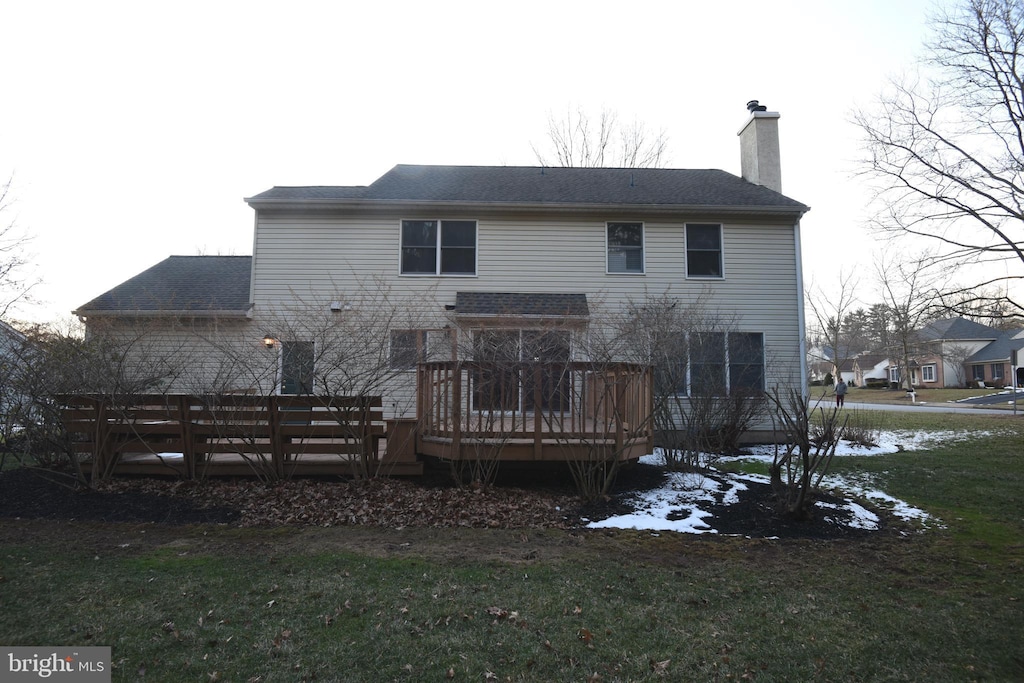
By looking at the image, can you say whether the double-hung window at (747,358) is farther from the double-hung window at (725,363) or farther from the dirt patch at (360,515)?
the dirt patch at (360,515)

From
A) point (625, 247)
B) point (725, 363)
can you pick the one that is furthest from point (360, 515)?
point (625, 247)

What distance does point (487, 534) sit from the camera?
4.96m

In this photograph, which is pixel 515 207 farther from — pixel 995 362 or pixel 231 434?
pixel 995 362

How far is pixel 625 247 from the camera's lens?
11.7 m

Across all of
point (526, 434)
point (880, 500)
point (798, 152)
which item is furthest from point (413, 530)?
point (798, 152)

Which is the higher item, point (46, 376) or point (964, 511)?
point (46, 376)

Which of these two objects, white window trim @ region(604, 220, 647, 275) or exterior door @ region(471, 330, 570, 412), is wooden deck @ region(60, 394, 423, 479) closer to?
exterior door @ region(471, 330, 570, 412)

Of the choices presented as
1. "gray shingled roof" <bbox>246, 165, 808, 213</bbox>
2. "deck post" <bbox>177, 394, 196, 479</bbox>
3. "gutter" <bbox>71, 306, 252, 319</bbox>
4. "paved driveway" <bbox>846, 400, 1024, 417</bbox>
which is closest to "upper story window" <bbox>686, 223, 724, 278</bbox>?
"gray shingled roof" <bbox>246, 165, 808, 213</bbox>

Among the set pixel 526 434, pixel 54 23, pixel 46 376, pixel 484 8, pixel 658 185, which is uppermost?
pixel 484 8

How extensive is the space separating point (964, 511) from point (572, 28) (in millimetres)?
9776

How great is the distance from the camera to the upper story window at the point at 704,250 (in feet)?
38.0

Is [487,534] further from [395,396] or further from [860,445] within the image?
[860,445]

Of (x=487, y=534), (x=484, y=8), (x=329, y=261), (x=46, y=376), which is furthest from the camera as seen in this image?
(x=329, y=261)
